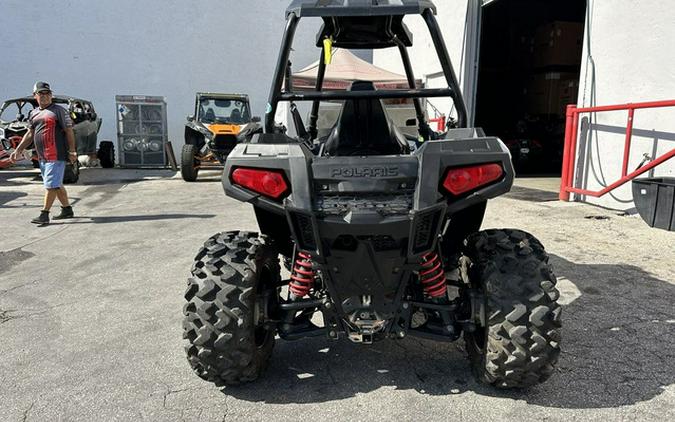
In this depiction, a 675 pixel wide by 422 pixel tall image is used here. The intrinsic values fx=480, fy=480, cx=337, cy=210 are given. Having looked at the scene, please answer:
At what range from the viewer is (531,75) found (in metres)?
15.1

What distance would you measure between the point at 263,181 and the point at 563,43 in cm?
1374

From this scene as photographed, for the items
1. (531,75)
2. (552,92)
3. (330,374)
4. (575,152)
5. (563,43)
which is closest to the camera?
(330,374)

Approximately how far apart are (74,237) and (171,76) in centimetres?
1187

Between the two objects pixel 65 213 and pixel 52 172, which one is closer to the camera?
pixel 52 172

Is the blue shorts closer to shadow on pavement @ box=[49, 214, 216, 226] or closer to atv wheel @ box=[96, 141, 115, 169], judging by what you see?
shadow on pavement @ box=[49, 214, 216, 226]

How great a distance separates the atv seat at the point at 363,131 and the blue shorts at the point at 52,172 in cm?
535

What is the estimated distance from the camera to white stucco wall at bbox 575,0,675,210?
20.7ft

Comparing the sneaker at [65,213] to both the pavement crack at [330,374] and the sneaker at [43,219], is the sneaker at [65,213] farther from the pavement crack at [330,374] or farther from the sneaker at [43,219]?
the pavement crack at [330,374]

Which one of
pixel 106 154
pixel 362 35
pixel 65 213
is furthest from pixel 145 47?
pixel 362 35

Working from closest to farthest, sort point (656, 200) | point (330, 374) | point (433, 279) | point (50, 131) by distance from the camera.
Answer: point (433, 279) < point (330, 374) < point (656, 200) < point (50, 131)

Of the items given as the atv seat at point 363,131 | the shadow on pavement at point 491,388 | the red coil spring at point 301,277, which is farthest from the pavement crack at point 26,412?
the atv seat at point 363,131

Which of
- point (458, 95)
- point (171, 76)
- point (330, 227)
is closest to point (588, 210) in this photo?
point (458, 95)

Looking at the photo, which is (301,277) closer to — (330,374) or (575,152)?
(330,374)

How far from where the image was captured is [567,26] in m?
13.2
